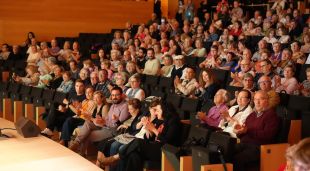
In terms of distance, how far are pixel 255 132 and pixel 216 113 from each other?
2.56 ft

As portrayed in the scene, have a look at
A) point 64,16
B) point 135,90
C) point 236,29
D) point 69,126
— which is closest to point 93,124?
point 69,126

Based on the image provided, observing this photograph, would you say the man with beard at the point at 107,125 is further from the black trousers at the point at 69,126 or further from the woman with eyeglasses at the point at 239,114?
the woman with eyeglasses at the point at 239,114

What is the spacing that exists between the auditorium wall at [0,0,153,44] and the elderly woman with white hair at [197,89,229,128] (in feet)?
22.6

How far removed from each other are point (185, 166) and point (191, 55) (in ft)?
15.1

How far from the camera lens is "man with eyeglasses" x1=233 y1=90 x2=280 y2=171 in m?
3.81

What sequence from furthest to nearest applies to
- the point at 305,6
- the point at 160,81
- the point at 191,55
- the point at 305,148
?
the point at 305,6, the point at 191,55, the point at 160,81, the point at 305,148

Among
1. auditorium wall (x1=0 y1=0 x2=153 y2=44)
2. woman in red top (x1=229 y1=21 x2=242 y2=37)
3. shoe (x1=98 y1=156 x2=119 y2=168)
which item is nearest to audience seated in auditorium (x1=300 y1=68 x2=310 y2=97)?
shoe (x1=98 y1=156 x2=119 y2=168)

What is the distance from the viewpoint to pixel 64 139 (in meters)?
5.47

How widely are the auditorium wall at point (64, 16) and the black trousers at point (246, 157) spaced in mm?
7819

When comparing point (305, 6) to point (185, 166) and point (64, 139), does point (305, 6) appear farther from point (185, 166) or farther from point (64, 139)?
point (185, 166)

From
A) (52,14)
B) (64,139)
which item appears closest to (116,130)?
(64,139)

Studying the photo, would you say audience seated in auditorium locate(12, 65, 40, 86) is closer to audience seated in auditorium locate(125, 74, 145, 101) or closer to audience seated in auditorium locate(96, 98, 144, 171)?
audience seated in auditorium locate(125, 74, 145, 101)

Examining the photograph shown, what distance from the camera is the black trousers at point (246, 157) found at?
149 inches

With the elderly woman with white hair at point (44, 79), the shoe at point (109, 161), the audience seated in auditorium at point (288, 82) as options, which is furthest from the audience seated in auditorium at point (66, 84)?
the audience seated in auditorium at point (288, 82)
